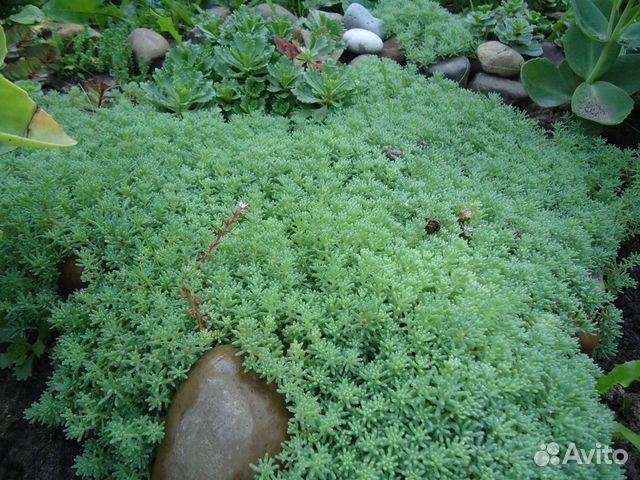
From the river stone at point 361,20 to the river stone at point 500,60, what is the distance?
93cm

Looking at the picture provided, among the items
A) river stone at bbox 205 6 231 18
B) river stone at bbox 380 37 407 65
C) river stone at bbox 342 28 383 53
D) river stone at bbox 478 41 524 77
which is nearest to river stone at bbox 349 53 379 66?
river stone at bbox 342 28 383 53

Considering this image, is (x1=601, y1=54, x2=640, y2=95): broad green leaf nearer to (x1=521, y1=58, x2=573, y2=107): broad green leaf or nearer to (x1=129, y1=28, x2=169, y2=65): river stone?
(x1=521, y1=58, x2=573, y2=107): broad green leaf

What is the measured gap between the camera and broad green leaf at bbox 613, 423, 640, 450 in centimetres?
193

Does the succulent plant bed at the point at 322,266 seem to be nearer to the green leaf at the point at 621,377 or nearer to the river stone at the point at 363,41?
the green leaf at the point at 621,377

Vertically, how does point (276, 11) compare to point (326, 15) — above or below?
below

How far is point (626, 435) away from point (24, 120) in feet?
8.19

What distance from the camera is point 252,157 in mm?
2846

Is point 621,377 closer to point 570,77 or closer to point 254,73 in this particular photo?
point 570,77

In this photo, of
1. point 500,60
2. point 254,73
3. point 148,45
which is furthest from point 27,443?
point 500,60

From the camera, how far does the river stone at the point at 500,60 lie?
3787mm

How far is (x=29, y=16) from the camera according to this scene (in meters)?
3.96

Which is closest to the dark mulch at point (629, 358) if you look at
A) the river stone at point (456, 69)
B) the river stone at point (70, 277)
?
the river stone at point (456, 69)

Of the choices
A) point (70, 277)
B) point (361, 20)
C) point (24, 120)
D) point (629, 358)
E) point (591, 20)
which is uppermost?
point (591, 20)

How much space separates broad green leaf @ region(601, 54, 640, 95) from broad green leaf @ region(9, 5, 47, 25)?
4.28 metres
